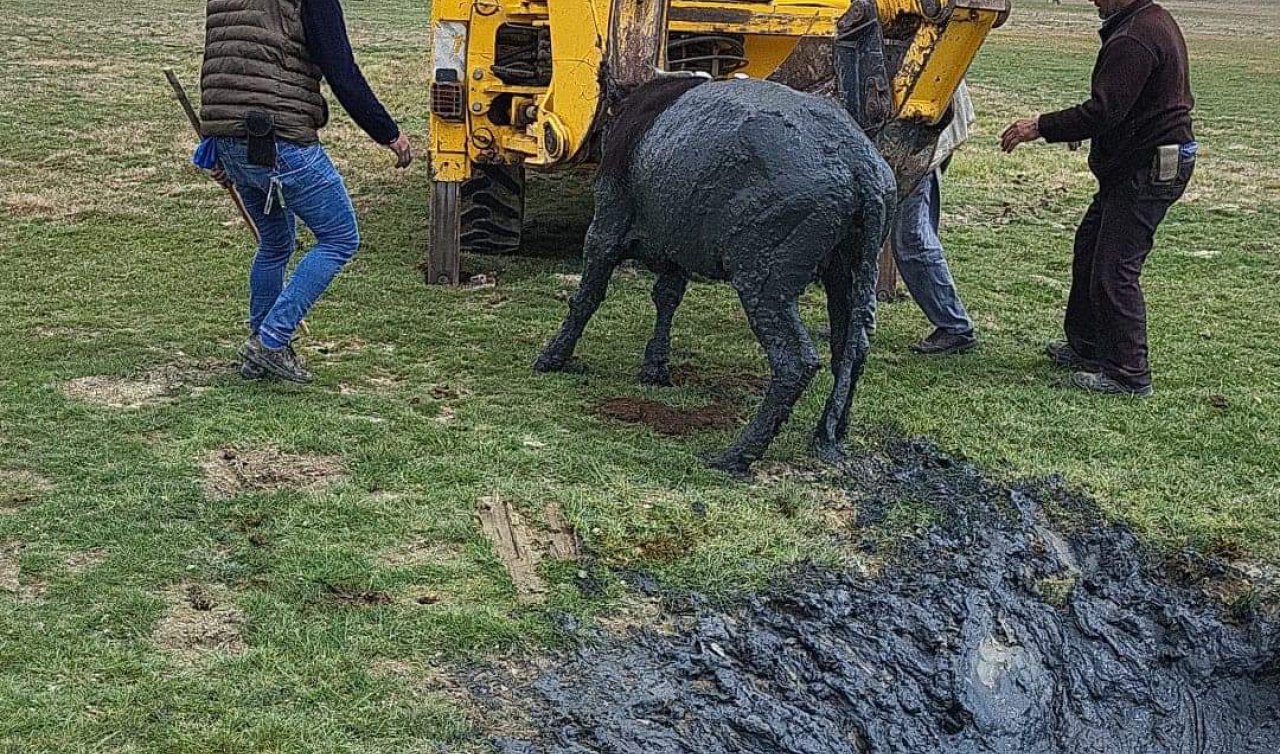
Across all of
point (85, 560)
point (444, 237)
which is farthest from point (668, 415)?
point (444, 237)

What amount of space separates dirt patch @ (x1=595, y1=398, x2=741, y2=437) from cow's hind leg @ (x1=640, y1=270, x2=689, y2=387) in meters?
0.29

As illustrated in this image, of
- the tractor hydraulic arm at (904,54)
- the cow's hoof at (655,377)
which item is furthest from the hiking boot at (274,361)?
the tractor hydraulic arm at (904,54)

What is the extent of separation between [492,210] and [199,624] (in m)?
5.09

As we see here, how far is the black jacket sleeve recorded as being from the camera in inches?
246

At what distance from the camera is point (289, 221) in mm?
6164

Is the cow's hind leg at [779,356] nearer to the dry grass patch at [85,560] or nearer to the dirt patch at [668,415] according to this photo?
the dirt patch at [668,415]

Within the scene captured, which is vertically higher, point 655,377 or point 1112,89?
point 1112,89

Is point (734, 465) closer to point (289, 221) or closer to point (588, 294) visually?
point (588, 294)

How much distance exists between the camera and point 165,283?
7.98 meters

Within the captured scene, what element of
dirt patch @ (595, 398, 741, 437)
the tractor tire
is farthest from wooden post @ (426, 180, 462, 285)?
dirt patch @ (595, 398, 741, 437)

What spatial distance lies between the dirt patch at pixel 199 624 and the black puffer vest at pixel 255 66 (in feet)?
7.44

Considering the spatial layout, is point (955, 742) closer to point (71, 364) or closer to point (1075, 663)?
point (1075, 663)

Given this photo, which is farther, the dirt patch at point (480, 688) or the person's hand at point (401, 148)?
the person's hand at point (401, 148)

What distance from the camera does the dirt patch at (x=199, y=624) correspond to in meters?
→ 3.93
